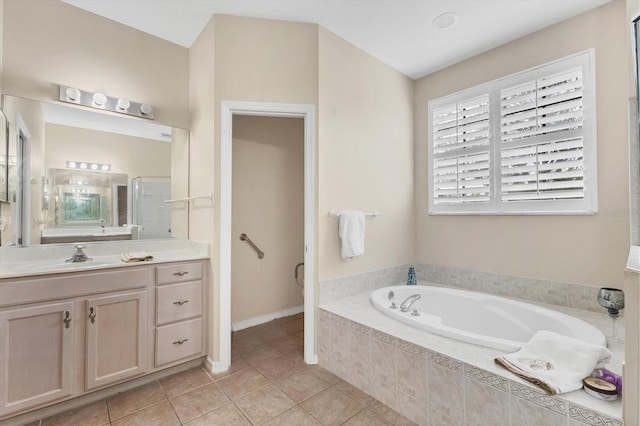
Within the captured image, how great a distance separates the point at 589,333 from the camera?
5.68ft

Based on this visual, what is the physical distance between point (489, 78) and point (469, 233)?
1.47m

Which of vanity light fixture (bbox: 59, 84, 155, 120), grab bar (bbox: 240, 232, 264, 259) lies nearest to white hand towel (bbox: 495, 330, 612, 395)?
grab bar (bbox: 240, 232, 264, 259)

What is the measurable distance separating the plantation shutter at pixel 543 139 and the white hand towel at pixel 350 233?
136 cm

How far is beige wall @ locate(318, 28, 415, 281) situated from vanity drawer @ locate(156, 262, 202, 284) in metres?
0.98

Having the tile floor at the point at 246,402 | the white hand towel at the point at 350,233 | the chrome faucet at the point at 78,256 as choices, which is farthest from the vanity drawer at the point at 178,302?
the white hand towel at the point at 350,233

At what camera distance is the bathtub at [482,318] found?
1.74 metres

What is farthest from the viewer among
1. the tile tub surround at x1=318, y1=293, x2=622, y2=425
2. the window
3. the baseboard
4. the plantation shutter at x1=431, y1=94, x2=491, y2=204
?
the baseboard

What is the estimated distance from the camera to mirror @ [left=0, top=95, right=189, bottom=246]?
201cm

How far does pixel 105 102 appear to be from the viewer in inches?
91.7

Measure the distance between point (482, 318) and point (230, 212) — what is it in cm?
226

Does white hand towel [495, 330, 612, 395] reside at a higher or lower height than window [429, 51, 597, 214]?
lower

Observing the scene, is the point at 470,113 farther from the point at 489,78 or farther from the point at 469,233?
the point at 469,233

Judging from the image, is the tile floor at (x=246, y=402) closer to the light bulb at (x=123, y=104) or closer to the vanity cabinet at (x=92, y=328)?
the vanity cabinet at (x=92, y=328)

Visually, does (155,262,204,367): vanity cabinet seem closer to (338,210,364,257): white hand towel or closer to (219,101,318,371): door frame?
(219,101,318,371): door frame
